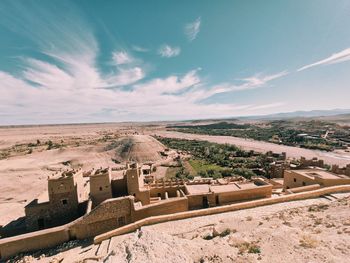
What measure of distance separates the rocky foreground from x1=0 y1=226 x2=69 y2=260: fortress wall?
2.05ft

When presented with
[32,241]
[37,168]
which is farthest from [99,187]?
[37,168]

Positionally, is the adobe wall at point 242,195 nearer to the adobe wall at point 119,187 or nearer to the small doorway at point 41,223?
the adobe wall at point 119,187

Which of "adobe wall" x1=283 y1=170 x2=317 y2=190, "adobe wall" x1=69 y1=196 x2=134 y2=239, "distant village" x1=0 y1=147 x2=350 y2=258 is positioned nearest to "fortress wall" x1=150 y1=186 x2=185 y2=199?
"distant village" x1=0 y1=147 x2=350 y2=258

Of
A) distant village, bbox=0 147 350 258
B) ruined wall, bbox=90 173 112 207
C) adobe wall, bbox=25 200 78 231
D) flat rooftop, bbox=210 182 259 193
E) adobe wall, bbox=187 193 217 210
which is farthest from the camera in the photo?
flat rooftop, bbox=210 182 259 193

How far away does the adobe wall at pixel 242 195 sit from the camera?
19.2 metres

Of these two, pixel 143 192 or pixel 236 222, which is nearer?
pixel 236 222

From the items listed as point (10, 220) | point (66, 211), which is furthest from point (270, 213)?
point (10, 220)

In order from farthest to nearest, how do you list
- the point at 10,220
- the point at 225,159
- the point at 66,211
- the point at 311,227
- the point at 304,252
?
the point at 225,159 → the point at 10,220 → the point at 66,211 → the point at 311,227 → the point at 304,252

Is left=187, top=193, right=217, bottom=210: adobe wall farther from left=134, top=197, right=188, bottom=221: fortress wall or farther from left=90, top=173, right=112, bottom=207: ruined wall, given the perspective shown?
left=90, top=173, right=112, bottom=207: ruined wall

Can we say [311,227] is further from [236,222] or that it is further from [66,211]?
[66,211]

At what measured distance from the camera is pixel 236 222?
1434cm

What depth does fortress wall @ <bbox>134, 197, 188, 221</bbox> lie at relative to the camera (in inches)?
677

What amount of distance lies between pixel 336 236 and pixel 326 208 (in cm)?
465

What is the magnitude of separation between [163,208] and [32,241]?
9.69 metres
